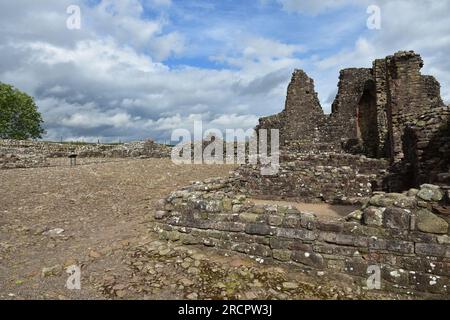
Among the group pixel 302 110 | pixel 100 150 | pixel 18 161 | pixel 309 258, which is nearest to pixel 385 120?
pixel 302 110

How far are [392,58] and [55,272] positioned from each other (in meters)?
17.0

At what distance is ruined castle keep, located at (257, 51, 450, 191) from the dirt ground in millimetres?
4100

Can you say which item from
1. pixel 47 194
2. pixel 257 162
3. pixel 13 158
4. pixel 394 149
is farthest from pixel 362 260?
pixel 13 158

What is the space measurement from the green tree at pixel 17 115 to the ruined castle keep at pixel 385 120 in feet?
122

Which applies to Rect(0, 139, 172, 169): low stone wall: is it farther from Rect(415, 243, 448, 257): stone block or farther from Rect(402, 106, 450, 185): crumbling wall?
Rect(415, 243, 448, 257): stone block

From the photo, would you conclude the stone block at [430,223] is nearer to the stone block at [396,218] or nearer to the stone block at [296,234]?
the stone block at [396,218]

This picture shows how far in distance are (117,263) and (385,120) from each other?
17758 millimetres

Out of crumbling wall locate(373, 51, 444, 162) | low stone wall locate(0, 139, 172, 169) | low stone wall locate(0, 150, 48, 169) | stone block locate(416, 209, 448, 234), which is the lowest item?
stone block locate(416, 209, 448, 234)

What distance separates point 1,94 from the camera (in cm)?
4488

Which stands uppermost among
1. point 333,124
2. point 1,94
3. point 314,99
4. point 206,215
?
point 1,94

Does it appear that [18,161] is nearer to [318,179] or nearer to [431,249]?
[318,179]

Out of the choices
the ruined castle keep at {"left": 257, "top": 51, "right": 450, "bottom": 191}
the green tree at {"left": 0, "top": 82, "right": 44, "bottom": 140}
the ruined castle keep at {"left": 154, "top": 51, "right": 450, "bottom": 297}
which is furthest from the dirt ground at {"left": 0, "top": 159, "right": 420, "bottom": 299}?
the green tree at {"left": 0, "top": 82, "right": 44, "bottom": 140}

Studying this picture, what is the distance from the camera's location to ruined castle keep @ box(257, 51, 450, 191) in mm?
9734
